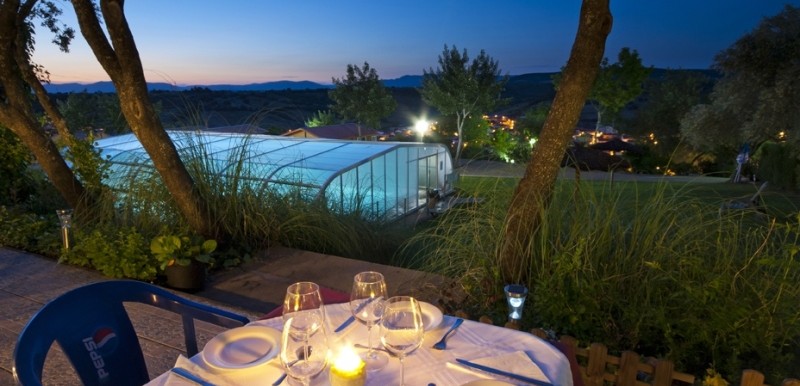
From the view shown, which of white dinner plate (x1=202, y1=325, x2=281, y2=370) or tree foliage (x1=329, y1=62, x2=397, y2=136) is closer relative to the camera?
white dinner plate (x1=202, y1=325, x2=281, y2=370)

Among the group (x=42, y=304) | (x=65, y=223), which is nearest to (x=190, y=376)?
(x=42, y=304)

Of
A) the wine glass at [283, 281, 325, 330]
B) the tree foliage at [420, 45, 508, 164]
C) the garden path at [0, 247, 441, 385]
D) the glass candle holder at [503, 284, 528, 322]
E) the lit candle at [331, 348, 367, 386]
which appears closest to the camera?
the lit candle at [331, 348, 367, 386]

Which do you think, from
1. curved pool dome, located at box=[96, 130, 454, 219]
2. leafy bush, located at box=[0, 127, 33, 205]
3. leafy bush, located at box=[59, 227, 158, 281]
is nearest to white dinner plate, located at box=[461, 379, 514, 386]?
leafy bush, located at box=[59, 227, 158, 281]

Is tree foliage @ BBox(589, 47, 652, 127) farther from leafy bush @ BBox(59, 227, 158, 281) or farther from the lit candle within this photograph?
the lit candle

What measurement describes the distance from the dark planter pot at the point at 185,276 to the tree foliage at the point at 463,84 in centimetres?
2215

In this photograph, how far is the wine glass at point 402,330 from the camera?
3.60 ft

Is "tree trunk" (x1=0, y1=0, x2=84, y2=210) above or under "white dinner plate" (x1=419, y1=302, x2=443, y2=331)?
above

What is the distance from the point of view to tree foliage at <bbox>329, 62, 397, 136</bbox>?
104 feet

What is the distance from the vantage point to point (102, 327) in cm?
154

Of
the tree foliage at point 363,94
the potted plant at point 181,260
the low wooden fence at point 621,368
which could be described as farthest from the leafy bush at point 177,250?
the tree foliage at point 363,94

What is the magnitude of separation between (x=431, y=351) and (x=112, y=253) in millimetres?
3027

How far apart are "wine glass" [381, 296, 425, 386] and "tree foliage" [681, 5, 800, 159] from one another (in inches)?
492

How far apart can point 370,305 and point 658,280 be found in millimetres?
1707

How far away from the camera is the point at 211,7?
11.2 m
